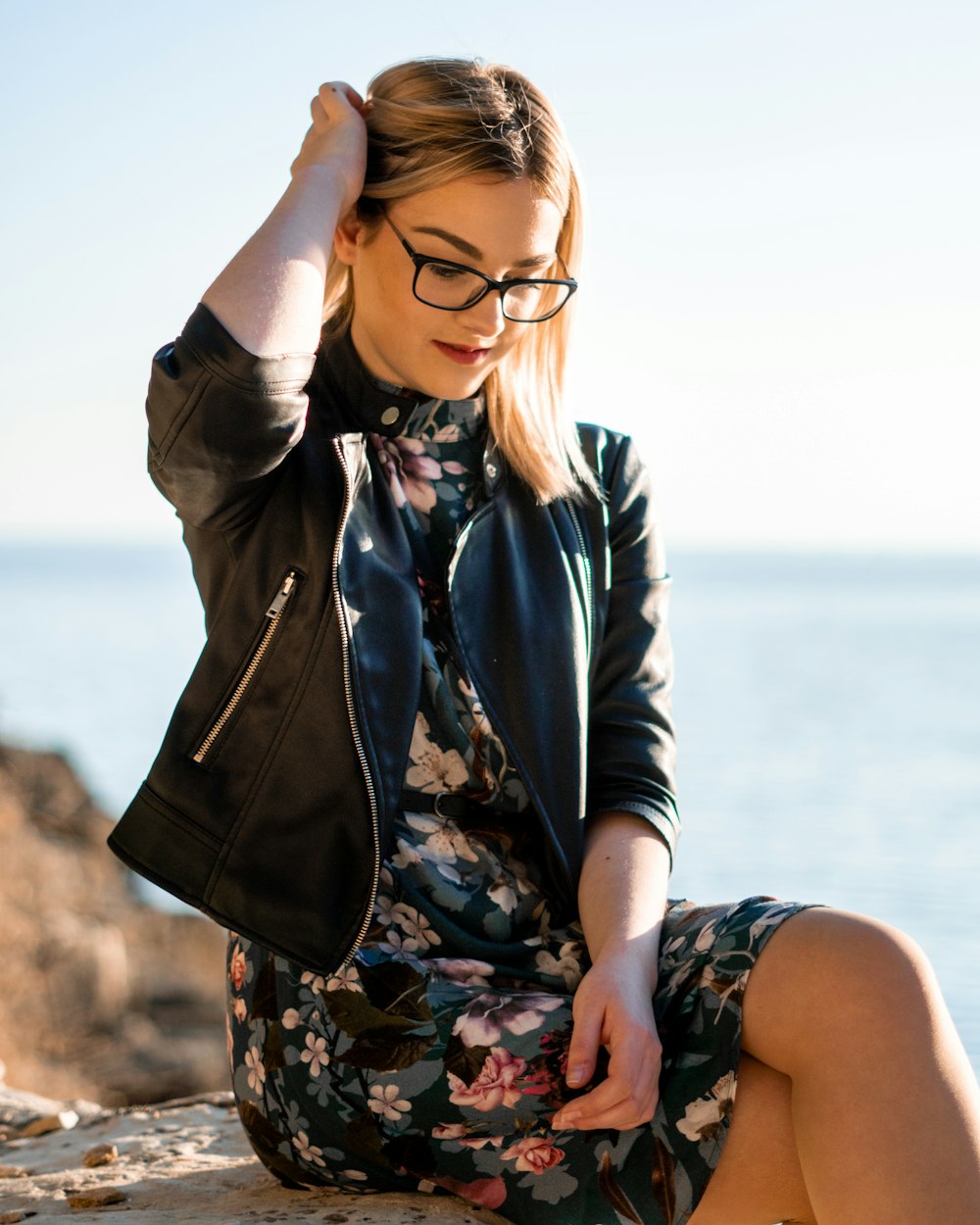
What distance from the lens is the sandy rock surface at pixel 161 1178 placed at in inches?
87.8

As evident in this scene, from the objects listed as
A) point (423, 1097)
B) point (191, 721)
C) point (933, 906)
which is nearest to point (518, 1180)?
point (423, 1097)

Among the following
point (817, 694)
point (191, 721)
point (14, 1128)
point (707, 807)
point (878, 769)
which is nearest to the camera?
point (191, 721)

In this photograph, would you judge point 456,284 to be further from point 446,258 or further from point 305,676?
point 305,676

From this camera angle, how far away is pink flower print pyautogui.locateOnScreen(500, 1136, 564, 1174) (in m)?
2.06

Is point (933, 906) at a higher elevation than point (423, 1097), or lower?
lower

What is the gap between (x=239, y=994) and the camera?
2.33 m

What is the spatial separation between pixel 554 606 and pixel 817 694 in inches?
623

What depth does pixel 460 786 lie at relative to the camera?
232cm

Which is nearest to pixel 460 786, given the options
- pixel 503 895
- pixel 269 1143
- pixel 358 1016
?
pixel 503 895

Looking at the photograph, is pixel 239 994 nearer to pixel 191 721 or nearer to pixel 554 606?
pixel 191 721

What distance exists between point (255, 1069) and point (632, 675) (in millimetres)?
874

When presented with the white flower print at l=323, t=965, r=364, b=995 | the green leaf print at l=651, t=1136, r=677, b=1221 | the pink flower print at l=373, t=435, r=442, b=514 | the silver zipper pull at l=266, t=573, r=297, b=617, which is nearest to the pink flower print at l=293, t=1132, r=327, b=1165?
the white flower print at l=323, t=965, r=364, b=995

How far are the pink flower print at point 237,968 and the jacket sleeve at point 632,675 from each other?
24.0 inches

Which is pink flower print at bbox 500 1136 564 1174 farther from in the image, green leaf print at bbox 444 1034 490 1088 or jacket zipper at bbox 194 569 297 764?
jacket zipper at bbox 194 569 297 764
